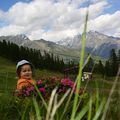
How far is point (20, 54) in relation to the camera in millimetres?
178125

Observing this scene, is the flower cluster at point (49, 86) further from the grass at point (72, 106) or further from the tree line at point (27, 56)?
the tree line at point (27, 56)

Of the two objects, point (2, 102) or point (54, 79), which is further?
point (54, 79)

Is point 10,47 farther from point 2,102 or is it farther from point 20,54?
point 2,102

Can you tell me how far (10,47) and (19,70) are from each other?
16818cm

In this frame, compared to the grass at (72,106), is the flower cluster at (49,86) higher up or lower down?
lower down

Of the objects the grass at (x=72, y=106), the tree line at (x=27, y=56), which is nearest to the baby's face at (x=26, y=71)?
the grass at (x=72, y=106)

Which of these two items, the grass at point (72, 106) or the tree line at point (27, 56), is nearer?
the grass at point (72, 106)

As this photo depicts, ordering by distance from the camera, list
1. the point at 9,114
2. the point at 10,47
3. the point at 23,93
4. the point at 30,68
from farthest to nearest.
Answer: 1. the point at 10,47
2. the point at 30,68
3. the point at 23,93
4. the point at 9,114

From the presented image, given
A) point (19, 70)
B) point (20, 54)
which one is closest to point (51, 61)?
point (20, 54)

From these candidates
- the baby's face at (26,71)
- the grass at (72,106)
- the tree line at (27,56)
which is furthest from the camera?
the tree line at (27,56)

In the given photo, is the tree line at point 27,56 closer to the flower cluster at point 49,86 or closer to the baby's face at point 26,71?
the baby's face at point 26,71

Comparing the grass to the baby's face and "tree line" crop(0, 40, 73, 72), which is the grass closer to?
the baby's face

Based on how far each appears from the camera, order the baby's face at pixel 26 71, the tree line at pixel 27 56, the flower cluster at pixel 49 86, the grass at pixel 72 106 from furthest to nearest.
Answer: the tree line at pixel 27 56, the baby's face at pixel 26 71, the flower cluster at pixel 49 86, the grass at pixel 72 106

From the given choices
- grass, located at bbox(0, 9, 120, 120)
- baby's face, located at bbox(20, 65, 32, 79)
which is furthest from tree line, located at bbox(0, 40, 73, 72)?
grass, located at bbox(0, 9, 120, 120)
